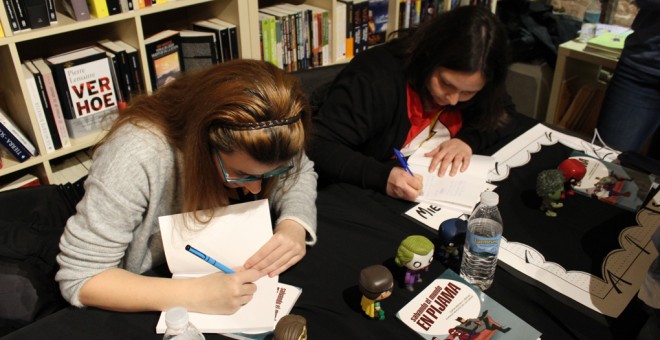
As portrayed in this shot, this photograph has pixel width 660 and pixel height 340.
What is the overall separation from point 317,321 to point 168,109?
55 centimetres

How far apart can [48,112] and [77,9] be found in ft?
1.20

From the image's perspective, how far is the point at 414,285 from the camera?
100cm

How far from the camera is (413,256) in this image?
3.10ft

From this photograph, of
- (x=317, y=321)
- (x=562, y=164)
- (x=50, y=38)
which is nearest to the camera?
(x=317, y=321)

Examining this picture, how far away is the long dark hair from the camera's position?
134 cm

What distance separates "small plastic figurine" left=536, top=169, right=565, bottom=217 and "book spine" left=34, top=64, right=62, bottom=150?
1.56 metres

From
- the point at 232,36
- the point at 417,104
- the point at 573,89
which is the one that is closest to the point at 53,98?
the point at 232,36

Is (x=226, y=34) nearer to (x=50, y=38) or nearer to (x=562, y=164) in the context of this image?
(x=50, y=38)

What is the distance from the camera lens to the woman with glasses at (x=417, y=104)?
134 centimetres

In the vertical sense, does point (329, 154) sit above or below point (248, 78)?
below

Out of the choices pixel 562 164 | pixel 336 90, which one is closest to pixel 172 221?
pixel 336 90

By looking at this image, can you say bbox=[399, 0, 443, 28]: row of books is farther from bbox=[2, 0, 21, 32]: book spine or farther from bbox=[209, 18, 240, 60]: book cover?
bbox=[2, 0, 21, 32]: book spine

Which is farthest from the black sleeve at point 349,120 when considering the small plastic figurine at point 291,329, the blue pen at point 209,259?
the small plastic figurine at point 291,329

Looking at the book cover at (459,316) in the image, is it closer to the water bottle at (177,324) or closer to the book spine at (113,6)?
the water bottle at (177,324)
